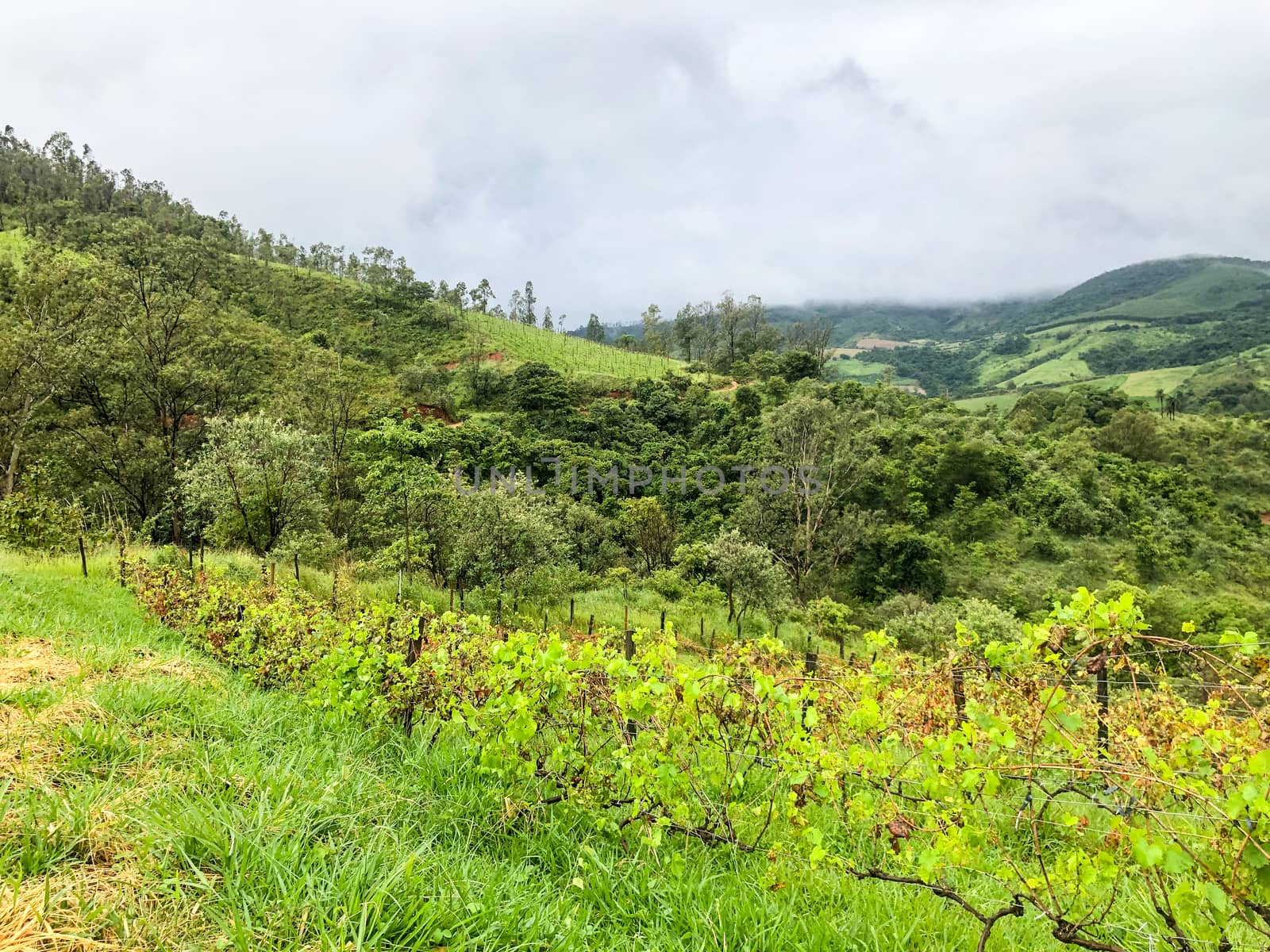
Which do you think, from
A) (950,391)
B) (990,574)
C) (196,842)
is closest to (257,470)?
(196,842)

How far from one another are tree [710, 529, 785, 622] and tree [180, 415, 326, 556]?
13.4 meters

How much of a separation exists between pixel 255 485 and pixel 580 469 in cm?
2156

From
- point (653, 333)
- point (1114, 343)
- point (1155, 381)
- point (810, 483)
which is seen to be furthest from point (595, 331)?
point (1114, 343)

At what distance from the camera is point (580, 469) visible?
35.2m

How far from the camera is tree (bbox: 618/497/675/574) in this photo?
92.9ft

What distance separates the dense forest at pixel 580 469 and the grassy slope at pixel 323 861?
1119 centimetres

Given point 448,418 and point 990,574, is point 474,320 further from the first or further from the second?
point 990,574

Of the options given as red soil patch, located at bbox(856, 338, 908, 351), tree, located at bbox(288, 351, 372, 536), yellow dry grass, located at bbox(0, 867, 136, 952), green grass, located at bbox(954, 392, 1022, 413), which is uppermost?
red soil patch, located at bbox(856, 338, 908, 351)

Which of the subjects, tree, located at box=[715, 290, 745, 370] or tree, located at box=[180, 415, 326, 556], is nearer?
tree, located at box=[180, 415, 326, 556]

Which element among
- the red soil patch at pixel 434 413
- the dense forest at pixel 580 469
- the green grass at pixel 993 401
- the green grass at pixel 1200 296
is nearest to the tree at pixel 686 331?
the dense forest at pixel 580 469

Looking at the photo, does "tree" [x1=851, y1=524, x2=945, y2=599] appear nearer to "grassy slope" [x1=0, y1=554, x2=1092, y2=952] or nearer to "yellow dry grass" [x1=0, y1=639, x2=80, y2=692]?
"grassy slope" [x1=0, y1=554, x2=1092, y2=952]

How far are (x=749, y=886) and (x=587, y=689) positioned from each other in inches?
42.7

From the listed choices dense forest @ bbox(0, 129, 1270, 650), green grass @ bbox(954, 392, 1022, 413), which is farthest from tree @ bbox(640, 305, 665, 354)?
green grass @ bbox(954, 392, 1022, 413)

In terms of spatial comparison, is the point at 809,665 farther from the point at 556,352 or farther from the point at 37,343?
the point at 556,352
